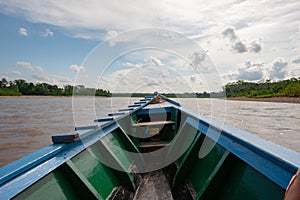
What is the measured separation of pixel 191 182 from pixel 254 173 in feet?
4.17

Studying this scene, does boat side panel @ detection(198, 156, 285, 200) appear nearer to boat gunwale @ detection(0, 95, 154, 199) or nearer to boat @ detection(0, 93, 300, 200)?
boat @ detection(0, 93, 300, 200)

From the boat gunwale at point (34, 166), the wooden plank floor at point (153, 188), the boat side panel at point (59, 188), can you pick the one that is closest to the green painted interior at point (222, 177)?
the wooden plank floor at point (153, 188)

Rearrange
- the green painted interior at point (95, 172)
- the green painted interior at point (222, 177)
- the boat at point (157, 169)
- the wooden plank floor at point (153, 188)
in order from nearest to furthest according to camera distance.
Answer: the boat at point (157, 169), the green painted interior at point (222, 177), the green painted interior at point (95, 172), the wooden plank floor at point (153, 188)

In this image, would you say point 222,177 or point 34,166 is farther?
point 222,177

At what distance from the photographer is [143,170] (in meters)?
3.33

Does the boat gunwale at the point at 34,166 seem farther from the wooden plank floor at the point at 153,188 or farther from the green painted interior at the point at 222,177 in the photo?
the green painted interior at the point at 222,177

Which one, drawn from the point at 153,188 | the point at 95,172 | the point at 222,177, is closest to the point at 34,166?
the point at 95,172

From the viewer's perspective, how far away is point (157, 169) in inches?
135

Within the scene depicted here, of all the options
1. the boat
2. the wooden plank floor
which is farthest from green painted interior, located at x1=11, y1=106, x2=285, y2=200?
the wooden plank floor

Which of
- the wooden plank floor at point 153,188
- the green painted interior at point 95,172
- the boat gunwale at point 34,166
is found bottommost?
the wooden plank floor at point 153,188

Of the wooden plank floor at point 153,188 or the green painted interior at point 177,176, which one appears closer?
the green painted interior at point 177,176

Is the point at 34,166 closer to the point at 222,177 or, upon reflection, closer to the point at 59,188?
the point at 59,188

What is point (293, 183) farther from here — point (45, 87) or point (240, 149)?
point (45, 87)

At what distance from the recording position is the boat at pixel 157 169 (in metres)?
1.24
